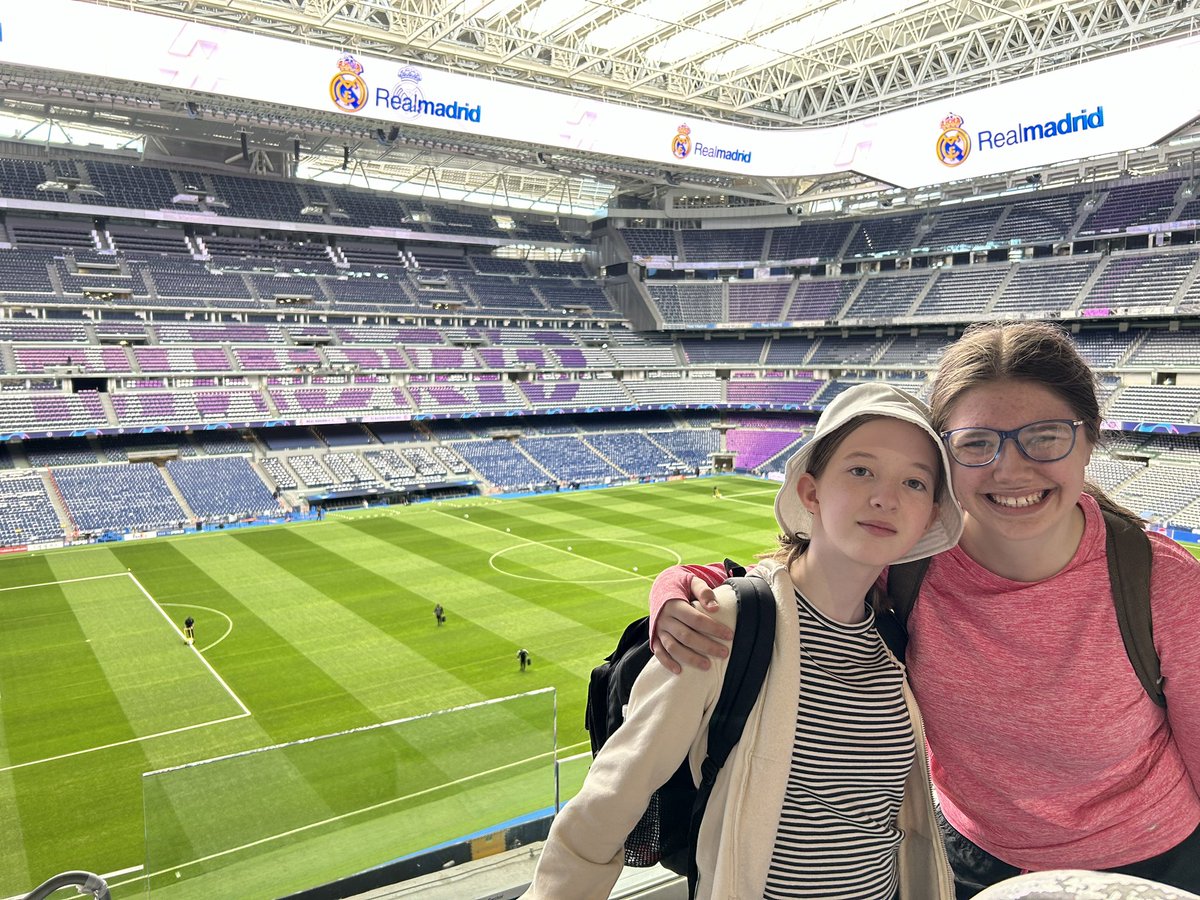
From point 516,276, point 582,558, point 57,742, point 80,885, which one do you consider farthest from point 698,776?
point 516,276

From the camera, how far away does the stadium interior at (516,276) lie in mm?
39969

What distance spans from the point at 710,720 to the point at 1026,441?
1.32 meters

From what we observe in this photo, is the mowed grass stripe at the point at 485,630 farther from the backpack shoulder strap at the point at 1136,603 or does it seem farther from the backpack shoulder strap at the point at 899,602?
the backpack shoulder strap at the point at 1136,603

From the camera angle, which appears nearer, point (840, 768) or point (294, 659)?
point (840, 768)

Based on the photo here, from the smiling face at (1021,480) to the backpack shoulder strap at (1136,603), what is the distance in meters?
0.15

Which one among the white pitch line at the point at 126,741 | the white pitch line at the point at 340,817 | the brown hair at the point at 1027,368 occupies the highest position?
the brown hair at the point at 1027,368

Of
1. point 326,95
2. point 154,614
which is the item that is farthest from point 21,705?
point 326,95

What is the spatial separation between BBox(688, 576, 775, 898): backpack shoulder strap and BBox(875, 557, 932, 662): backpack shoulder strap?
1.72ft

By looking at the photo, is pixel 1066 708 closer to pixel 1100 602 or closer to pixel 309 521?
pixel 1100 602

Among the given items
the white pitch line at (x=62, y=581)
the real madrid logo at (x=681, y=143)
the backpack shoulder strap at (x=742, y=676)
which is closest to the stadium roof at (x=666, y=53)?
the real madrid logo at (x=681, y=143)

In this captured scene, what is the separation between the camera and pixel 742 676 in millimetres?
2363

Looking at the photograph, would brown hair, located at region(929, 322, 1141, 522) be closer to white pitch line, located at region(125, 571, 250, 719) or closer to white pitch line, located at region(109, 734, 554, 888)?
white pitch line, located at region(109, 734, 554, 888)

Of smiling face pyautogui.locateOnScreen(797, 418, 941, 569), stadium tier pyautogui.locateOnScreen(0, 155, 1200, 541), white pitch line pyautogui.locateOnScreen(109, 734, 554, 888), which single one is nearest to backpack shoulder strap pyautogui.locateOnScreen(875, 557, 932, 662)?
smiling face pyautogui.locateOnScreen(797, 418, 941, 569)

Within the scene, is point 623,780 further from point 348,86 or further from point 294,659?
point 348,86
